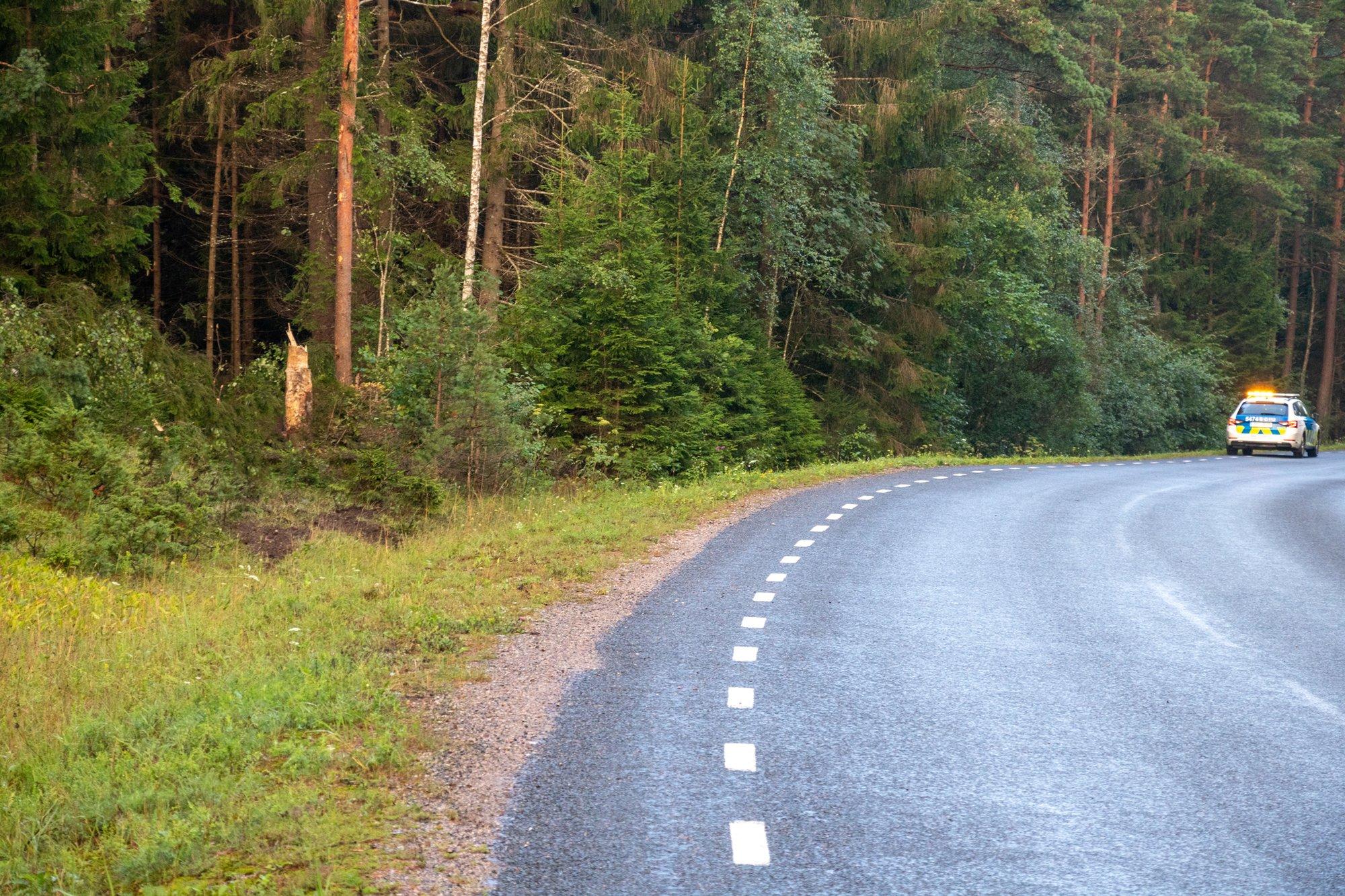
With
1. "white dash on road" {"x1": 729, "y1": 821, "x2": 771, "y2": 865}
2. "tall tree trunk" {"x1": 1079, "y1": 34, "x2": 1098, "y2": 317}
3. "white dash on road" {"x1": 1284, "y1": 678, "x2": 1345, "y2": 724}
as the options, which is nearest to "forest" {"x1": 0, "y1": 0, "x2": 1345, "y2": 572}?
"tall tree trunk" {"x1": 1079, "y1": 34, "x2": 1098, "y2": 317}

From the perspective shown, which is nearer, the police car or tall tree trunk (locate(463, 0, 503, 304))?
tall tree trunk (locate(463, 0, 503, 304))

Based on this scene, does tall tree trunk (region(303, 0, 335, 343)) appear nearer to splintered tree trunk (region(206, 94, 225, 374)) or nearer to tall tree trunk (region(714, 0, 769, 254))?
splintered tree trunk (region(206, 94, 225, 374))

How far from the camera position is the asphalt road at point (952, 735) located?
5414 millimetres

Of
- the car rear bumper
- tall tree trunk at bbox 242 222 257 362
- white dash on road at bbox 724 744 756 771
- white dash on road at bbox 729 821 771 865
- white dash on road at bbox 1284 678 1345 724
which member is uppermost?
tall tree trunk at bbox 242 222 257 362

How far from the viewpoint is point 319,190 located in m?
30.2

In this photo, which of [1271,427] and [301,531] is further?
[1271,427]

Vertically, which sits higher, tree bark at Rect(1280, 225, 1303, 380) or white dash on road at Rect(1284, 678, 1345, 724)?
tree bark at Rect(1280, 225, 1303, 380)

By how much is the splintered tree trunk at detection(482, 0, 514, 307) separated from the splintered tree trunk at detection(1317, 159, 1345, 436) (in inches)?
2009

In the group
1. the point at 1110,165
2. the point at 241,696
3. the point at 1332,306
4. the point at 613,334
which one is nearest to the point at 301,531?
the point at 613,334

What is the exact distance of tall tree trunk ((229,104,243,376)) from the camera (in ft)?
104

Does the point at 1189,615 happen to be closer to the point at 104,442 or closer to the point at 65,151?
the point at 104,442

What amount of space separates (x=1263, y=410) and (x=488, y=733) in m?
39.2

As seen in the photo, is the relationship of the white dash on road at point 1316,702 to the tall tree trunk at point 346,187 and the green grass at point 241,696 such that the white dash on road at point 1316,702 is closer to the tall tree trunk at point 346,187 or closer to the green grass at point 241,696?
the green grass at point 241,696

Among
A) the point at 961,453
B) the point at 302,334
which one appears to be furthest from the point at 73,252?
the point at 961,453
